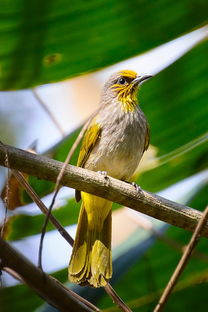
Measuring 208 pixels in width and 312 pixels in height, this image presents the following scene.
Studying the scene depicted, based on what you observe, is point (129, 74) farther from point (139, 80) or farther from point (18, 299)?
point (18, 299)

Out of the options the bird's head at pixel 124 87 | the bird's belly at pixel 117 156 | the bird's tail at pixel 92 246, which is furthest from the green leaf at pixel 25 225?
the bird's head at pixel 124 87

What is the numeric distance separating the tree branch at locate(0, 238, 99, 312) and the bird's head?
8.66 feet

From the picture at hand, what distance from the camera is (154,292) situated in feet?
11.3

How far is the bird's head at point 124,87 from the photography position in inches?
163

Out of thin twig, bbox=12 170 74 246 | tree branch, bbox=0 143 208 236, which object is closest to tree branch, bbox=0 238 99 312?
thin twig, bbox=12 170 74 246

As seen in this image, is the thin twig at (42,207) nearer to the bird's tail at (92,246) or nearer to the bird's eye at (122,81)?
the bird's tail at (92,246)

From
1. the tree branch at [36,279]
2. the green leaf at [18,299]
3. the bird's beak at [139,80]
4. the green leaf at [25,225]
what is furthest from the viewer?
the bird's beak at [139,80]

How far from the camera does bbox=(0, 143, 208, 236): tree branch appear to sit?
8.04 feet

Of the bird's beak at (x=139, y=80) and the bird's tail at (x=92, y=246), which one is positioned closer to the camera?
the bird's tail at (x=92, y=246)

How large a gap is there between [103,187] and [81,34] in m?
0.83

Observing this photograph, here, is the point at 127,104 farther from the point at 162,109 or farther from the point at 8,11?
the point at 8,11

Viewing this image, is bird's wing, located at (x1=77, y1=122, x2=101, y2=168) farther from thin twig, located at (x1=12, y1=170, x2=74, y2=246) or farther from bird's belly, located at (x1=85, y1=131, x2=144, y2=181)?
thin twig, located at (x1=12, y1=170, x2=74, y2=246)

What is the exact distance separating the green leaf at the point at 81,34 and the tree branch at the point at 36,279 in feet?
5.27

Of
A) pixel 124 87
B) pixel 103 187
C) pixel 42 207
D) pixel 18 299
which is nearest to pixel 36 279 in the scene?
pixel 42 207
